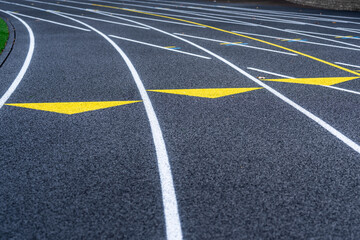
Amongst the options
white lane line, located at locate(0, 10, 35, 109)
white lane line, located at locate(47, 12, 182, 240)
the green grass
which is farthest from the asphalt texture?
the green grass

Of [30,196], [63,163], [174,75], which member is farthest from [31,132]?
[174,75]

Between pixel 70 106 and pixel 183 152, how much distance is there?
2589 mm

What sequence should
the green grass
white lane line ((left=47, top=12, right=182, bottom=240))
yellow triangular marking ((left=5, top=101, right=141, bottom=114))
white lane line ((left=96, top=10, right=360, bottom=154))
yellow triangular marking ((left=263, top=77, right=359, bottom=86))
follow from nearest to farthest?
1. white lane line ((left=47, top=12, right=182, bottom=240))
2. white lane line ((left=96, top=10, right=360, bottom=154))
3. yellow triangular marking ((left=5, top=101, right=141, bottom=114))
4. yellow triangular marking ((left=263, top=77, right=359, bottom=86))
5. the green grass

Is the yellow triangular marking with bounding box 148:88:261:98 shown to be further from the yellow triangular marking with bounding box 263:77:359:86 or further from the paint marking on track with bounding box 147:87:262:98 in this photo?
the yellow triangular marking with bounding box 263:77:359:86

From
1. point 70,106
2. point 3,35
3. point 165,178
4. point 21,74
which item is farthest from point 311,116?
point 3,35

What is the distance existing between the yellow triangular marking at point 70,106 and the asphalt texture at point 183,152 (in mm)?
169

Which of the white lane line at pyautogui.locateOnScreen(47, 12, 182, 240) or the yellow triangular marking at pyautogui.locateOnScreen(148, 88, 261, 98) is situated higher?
the yellow triangular marking at pyautogui.locateOnScreen(148, 88, 261, 98)

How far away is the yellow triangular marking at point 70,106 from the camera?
6.09 metres

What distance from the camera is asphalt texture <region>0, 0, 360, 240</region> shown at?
3.29m

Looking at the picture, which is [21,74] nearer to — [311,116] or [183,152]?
[183,152]

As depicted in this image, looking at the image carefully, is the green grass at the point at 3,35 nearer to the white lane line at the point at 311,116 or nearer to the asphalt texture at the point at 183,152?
the asphalt texture at the point at 183,152

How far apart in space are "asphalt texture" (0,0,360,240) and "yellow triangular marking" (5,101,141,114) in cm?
17

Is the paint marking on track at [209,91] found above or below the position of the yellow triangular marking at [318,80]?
below

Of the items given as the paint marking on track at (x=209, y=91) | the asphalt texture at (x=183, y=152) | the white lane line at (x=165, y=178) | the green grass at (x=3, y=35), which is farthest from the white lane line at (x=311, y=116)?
the green grass at (x=3, y=35)
